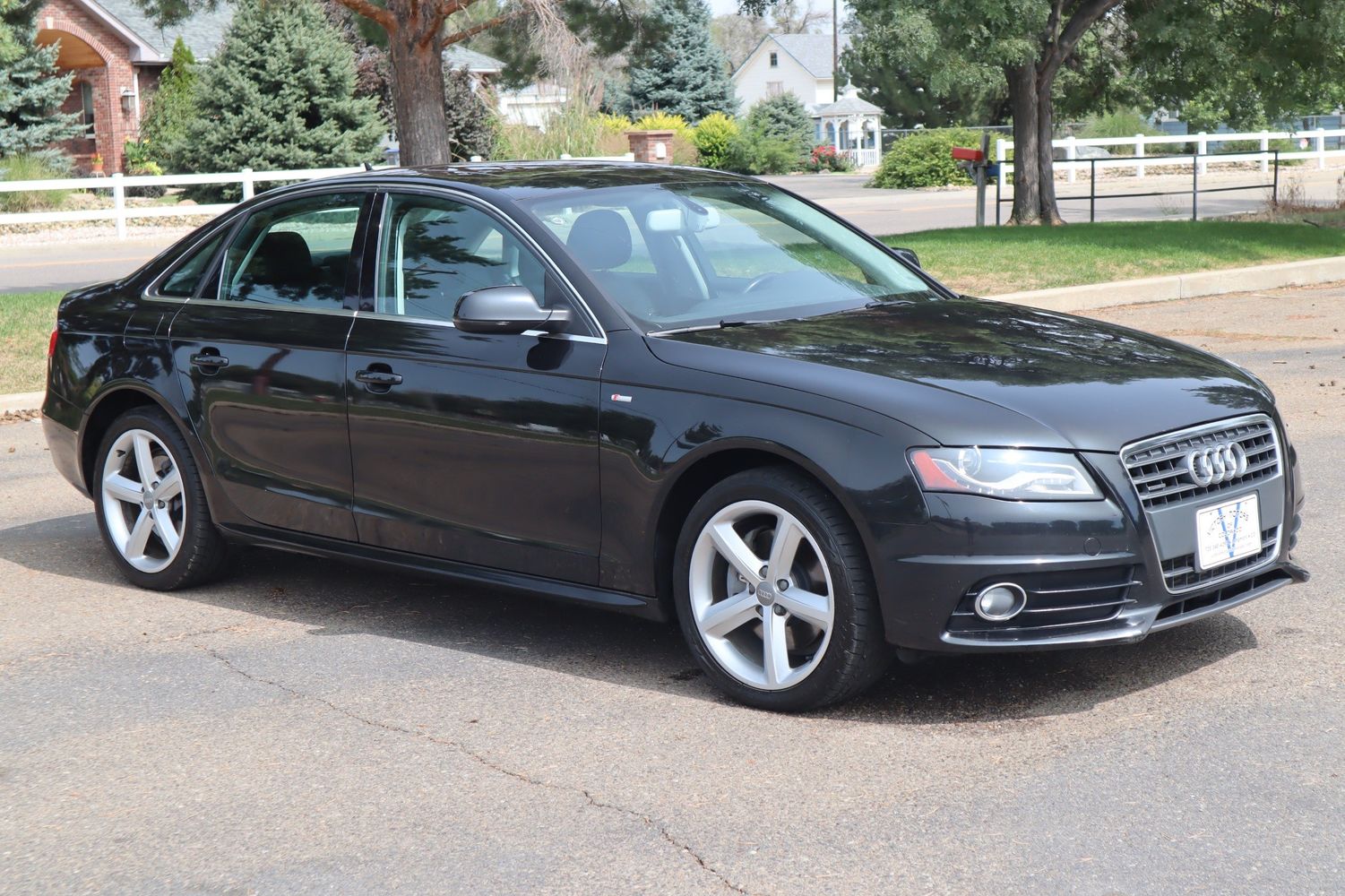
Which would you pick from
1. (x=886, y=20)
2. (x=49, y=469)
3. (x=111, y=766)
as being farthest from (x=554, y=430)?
(x=886, y=20)

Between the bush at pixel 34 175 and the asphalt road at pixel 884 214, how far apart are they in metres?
3.29

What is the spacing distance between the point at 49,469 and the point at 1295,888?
25.7ft

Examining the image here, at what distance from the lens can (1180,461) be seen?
15.4ft

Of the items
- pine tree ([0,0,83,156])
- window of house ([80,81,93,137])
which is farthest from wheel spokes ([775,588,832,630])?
window of house ([80,81,93,137])

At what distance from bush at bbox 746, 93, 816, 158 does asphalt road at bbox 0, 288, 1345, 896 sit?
4784 cm

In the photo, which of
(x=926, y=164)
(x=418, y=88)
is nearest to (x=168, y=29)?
(x=926, y=164)

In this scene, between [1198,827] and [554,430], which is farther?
[554,430]

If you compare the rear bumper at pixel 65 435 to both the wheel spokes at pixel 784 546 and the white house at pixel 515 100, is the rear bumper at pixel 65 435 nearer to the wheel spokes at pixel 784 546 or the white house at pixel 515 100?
the wheel spokes at pixel 784 546

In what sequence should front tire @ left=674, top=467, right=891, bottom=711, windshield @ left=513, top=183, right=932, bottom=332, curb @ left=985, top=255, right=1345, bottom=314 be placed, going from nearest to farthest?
1. front tire @ left=674, top=467, right=891, bottom=711
2. windshield @ left=513, top=183, right=932, bottom=332
3. curb @ left=985, top=255, right=1345, bottom=314

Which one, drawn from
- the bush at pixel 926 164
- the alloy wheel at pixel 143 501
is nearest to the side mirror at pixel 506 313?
the alloy wheel at pixel 143 501

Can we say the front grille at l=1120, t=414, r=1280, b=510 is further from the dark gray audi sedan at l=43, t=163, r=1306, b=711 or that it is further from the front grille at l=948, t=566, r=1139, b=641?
the front grille at l=948, t=566, r=1139, b=641

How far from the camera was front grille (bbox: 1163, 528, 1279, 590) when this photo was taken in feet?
15.2

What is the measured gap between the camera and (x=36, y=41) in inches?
1604

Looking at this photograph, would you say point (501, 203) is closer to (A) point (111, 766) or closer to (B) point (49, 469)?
(A) point (111, 766)
